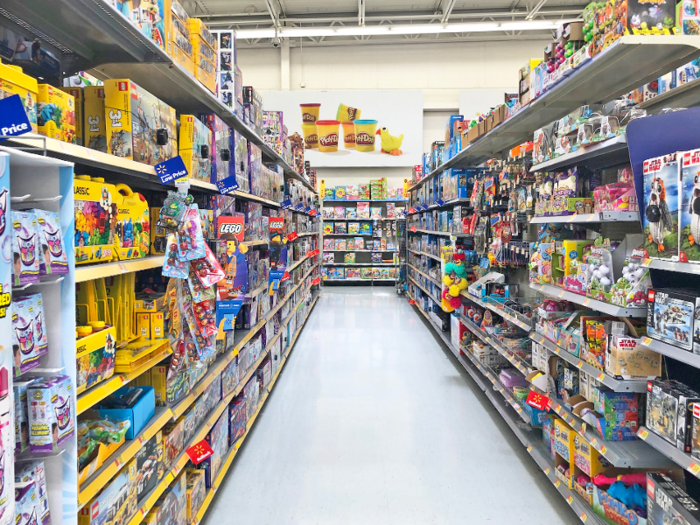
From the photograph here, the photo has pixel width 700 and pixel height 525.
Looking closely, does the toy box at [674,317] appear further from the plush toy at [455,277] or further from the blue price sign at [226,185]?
the plush toy at [455,277]

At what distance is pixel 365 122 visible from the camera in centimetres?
1126

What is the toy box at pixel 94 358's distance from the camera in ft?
4.27

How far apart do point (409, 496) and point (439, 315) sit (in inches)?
149

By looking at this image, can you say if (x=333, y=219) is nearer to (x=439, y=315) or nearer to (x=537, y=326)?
(x=439, y=315)

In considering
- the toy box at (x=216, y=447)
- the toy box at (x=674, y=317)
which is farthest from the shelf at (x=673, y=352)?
the toy box at (x=216, y=447)

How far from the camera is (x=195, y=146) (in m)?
2.18

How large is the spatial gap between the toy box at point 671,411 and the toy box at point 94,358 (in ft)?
6.47

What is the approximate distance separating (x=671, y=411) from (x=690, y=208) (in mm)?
743

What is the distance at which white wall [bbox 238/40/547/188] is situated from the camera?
11.4m

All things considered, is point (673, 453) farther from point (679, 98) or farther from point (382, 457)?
point (382, 457)

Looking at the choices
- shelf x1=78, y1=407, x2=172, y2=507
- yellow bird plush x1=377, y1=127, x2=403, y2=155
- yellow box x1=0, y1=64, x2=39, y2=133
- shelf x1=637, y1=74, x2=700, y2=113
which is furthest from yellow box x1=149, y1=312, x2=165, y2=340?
yellow bird plush x1=377, y1=127, x2=403, y2=155

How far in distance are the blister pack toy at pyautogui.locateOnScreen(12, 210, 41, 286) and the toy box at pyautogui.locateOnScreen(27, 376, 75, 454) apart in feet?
0.88

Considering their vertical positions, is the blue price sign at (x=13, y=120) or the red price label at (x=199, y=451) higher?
the blue price sign at (x=13, y=120)

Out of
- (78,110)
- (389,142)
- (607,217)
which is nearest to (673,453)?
(607,217)
